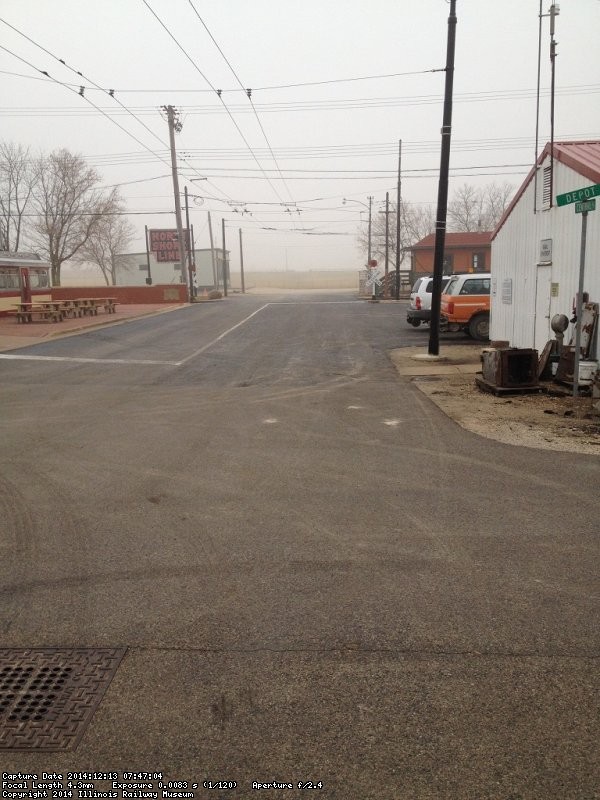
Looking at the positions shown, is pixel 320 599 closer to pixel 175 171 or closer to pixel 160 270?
pixel 175 171

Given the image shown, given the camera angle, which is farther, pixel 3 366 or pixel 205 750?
pixel 3 366

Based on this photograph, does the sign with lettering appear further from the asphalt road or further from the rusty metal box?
the asphalt road

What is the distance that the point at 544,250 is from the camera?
1262 centimetres

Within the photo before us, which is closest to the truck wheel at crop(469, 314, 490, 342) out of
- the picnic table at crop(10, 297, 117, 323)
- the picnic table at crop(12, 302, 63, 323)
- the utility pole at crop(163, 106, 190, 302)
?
the picnic table at crop(10, 297, 117, 323)

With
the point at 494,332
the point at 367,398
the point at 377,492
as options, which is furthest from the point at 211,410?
the point at 494,332

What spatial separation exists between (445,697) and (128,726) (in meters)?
1.39

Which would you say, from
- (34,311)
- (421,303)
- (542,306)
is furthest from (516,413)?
(34,311)

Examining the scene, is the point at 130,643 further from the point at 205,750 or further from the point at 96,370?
the point at 96,370

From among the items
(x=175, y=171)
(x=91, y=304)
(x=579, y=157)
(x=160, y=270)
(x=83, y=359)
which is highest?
(x=175, y=171)

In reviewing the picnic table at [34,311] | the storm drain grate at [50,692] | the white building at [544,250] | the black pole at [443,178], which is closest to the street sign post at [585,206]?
the white building at [544,250]

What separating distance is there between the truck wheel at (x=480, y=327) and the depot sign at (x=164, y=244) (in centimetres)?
5928

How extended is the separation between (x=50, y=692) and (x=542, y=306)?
466 inches

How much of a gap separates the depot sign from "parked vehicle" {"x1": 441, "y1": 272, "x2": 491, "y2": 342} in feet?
193

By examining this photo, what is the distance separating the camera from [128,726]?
284cm
